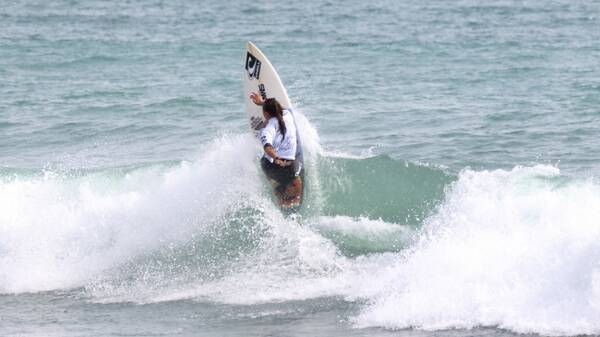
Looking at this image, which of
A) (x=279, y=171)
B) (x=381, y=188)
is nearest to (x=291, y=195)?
(x=279, y=171)

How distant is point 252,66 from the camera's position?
14.3 meters

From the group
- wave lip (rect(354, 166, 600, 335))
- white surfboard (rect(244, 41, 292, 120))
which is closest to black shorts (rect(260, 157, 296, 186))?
white surfboard (rect(244, 41, 292, 120))

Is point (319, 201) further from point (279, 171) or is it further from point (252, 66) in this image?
point (252, 66)

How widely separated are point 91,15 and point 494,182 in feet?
76.8

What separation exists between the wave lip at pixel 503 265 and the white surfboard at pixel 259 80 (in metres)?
2.73

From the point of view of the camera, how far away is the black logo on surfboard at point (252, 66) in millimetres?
14250

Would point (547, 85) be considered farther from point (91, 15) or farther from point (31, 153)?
point (91, 15)

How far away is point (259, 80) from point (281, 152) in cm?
191

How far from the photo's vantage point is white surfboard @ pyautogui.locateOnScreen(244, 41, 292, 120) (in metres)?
14.0

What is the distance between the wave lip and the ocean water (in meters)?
0.02

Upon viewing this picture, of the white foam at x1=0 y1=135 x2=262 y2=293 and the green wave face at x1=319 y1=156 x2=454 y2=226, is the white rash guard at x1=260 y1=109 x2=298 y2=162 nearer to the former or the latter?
the white foam at x1=0 y1=135 x2=262 y2=293

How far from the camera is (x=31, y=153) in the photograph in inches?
699

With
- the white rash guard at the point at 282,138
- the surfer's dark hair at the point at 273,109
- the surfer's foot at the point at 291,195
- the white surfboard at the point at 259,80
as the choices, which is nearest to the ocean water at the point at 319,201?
the surfer's foot at the point at 291,195

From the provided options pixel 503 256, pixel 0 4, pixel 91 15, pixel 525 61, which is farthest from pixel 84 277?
pixel 0 4
